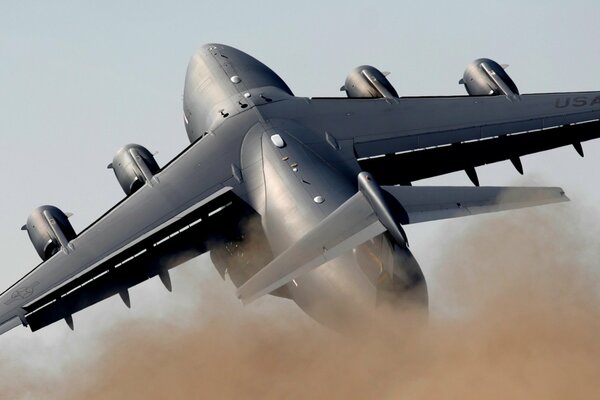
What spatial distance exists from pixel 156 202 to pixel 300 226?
548cm

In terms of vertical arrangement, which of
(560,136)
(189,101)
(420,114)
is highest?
(189,101)

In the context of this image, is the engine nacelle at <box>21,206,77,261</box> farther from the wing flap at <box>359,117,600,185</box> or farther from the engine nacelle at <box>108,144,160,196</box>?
the wing flap at <box>359,117,600,185</box>

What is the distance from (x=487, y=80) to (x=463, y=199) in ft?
39.6

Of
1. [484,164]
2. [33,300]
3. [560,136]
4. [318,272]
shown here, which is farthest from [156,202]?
[560,136]

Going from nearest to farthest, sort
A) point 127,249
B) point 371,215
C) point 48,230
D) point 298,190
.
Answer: point 371,215, point 298,190, point 127,249, point 48,230

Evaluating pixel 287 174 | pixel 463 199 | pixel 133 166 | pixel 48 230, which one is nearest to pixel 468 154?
pixel 287 174

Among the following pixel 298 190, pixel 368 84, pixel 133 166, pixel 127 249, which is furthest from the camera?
pixel 368 84

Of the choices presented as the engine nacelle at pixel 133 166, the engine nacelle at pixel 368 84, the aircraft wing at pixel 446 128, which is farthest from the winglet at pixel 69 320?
the engine nacelle at pixel 368 84

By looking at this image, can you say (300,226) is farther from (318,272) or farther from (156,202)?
(156,202)

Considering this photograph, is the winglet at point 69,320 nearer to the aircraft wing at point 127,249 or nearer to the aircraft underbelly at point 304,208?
the aircraft wing at point 127,249

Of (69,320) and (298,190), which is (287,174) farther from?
(69,320)

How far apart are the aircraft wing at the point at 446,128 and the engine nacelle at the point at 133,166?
14.1 feet

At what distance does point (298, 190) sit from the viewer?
28.8 m

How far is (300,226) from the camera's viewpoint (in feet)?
90.9
